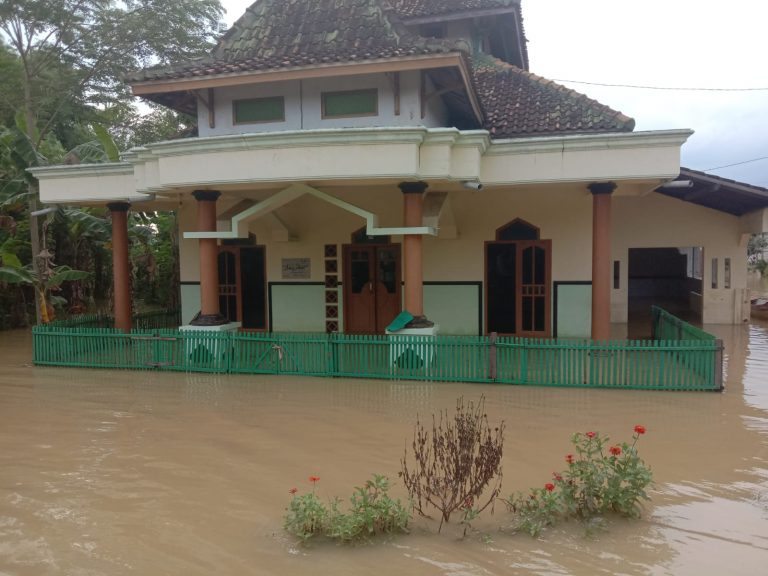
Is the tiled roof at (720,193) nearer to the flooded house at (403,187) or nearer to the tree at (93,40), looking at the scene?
the flooded house at (403,187)

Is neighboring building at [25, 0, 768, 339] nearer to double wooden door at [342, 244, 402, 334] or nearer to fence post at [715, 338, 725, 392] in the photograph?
double wooden door at [342, 244, 402, 334]

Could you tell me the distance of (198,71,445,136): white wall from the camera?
9.98 meters

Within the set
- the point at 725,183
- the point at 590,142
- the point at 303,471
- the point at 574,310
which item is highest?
the point at 590,142

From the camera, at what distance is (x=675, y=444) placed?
5984mm

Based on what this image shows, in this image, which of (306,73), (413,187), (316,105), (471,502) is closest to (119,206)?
(316,105)

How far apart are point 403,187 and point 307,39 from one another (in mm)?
3814

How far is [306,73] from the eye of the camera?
369 inches

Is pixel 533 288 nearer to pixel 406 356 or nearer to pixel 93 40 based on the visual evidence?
pixel 406 356

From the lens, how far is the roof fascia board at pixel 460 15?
13219mm

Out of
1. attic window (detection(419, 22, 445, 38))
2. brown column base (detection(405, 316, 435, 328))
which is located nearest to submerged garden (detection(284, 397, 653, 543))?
brown column base (detection(405, 316, 435, 328))

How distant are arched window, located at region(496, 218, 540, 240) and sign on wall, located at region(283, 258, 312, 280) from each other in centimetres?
445

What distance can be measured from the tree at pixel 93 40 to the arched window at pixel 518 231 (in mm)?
12170

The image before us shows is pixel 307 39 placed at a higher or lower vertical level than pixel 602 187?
higher

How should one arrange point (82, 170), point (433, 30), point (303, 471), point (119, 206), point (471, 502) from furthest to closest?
point (433, 30), point (119, 206), point (82, 170), point (303, 471), point (471, 502)
